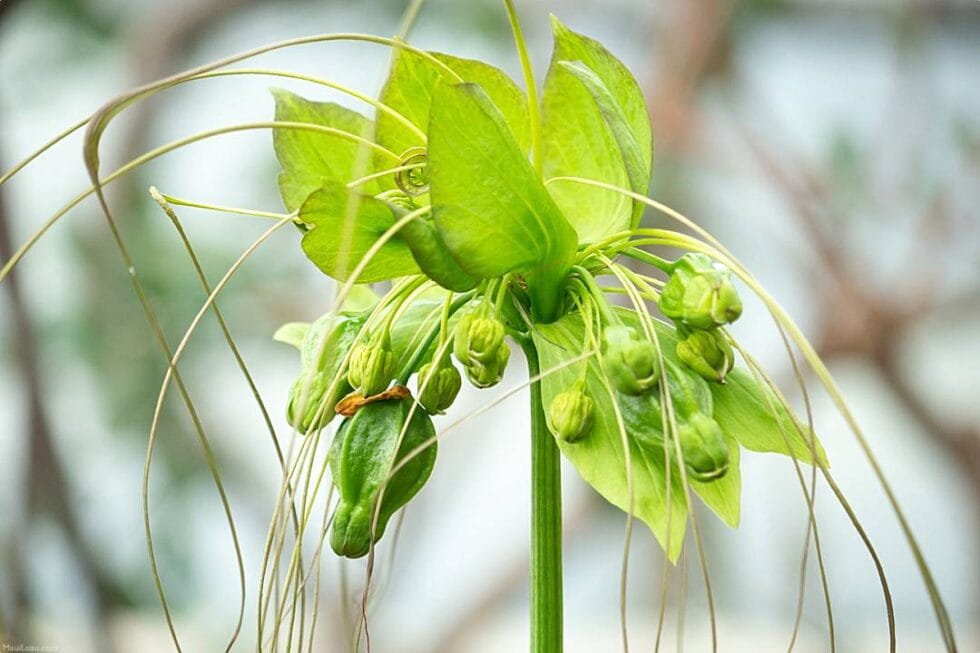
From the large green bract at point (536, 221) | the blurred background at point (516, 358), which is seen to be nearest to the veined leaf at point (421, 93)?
the large green bract at point (536, 221)

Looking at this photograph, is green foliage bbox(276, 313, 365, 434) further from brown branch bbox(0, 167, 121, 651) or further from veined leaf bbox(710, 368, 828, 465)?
brown branch bbox(0, 167, 121, 651)

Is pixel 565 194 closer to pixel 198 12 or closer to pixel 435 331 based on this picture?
pixel 435 331

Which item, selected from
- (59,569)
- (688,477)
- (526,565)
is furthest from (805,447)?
(59,569)

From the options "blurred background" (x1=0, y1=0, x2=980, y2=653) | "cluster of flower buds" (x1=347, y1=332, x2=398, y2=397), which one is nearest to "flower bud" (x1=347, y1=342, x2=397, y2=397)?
"cluster of flower buds" (x1=347, y1=332, x2=398, y2=397)

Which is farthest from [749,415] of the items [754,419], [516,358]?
[516,358]

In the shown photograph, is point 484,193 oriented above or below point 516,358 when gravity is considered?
below

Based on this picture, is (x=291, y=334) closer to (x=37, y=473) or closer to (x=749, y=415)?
(x=749, y=415)

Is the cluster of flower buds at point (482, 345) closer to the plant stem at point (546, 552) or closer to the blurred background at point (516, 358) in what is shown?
the plant stem at point (546, 552)
